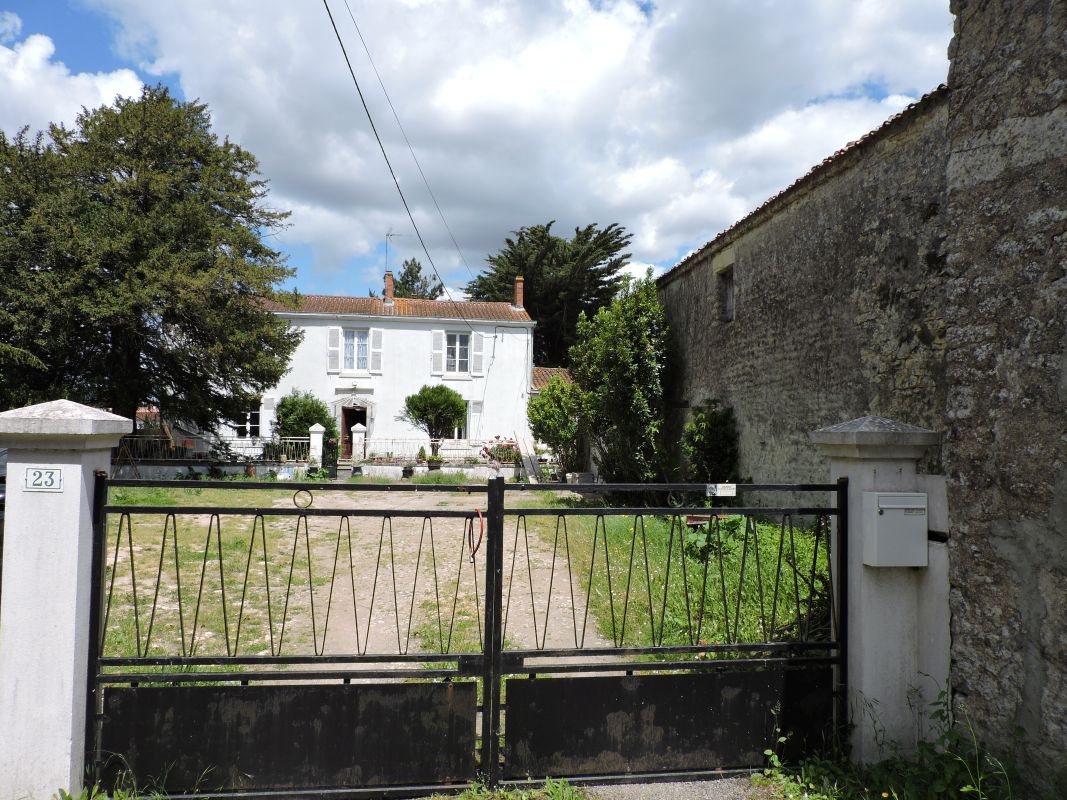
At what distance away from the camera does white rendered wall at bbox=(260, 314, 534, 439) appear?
2423 centimetres

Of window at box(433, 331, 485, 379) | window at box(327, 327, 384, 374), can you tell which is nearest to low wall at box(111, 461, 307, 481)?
window at box(327, 327, 384, 374)

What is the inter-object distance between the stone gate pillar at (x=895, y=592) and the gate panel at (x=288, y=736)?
1943 millimetres

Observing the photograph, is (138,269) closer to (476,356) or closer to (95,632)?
(476,356)

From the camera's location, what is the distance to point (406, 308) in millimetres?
25172

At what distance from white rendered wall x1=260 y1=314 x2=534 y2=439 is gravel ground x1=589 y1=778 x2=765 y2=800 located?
71.0ft

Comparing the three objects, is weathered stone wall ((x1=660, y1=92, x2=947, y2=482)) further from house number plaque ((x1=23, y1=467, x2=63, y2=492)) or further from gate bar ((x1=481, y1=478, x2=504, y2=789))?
house number plaque ((x1=23, y1=467, x2=63, y2=492))

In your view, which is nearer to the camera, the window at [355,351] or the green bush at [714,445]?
the green bush at [714,445]

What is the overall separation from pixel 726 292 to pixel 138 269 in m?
13.9

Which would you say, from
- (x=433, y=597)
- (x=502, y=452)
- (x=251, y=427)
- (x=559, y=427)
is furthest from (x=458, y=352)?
(x=433, y=597)

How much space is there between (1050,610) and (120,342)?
19726mm

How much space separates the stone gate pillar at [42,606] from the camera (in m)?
2.83

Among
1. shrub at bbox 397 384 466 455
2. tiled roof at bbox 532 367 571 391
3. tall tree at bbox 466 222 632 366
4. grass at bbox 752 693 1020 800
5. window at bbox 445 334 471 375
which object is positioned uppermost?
tall tree at bbox 466 222 632 366

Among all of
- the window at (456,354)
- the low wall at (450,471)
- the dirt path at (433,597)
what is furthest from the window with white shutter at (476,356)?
the dirt path at (433,597)

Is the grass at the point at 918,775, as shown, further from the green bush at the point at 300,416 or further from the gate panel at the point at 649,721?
the green bush at the point at 300,416
